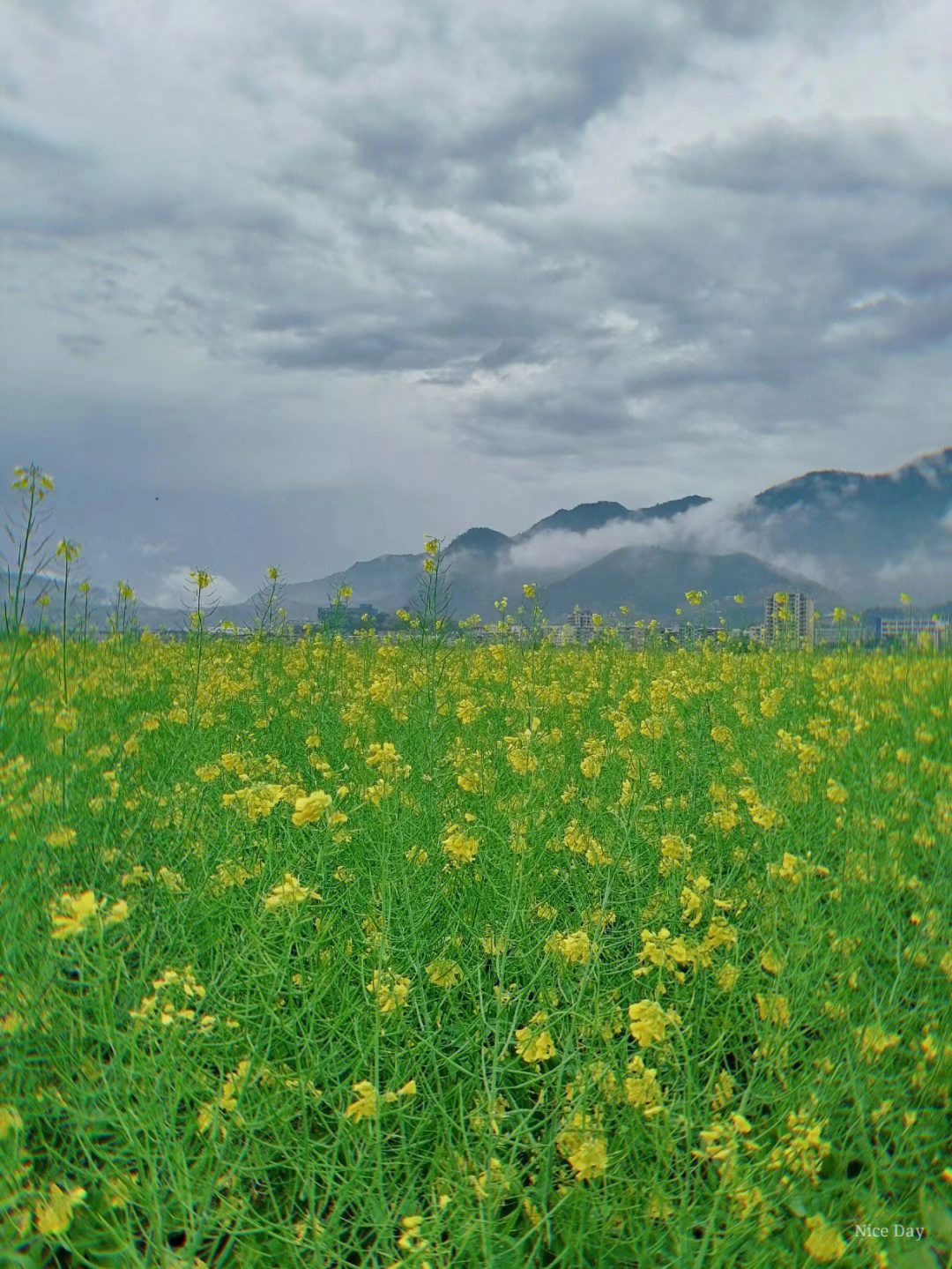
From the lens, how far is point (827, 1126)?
81.7 inches

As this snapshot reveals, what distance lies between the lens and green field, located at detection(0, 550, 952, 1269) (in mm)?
1791

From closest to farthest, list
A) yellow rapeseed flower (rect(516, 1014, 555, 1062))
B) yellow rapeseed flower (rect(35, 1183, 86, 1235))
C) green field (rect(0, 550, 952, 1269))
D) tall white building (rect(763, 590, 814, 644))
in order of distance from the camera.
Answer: yellow rapeseed flower (rect(35, 1183, 86, 1235)), green field (rect(0, 550, 952, 1269)), yellow rapeseed flower (rect(516, 1014, 555, 1062)), tall white building (rect(763, 590, 814, 644))

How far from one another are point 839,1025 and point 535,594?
5794 millimetres

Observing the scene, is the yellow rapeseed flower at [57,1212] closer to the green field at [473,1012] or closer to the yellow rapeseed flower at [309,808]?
the green field at [473,1012]

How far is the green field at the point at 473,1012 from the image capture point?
1.79 meters

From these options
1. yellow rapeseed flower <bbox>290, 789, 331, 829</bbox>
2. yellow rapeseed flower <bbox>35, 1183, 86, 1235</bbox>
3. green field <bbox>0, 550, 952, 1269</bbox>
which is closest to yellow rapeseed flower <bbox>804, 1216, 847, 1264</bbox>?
green field <bbox>0, 550, 952, 1269</bbox>

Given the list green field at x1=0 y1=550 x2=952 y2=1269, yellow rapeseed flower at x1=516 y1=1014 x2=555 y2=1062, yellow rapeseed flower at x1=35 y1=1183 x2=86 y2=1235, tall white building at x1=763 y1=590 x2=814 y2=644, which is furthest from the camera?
tall white building at x1=763 y1=590 x2=814 y2=644

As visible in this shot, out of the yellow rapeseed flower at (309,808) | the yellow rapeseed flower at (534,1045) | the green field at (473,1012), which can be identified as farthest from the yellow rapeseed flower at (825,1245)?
the yellow rapeseed flower at (309,808)

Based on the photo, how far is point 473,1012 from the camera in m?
2.53

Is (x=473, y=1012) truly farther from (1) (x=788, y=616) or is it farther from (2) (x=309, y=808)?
(1) (x=788, y=616)

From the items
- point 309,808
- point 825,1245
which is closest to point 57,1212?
point 309,808

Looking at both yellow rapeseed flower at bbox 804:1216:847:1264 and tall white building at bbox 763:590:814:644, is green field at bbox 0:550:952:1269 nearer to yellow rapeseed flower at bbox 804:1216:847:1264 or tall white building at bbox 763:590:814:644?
yellow rapeseed flower at bbox 804:1216:847:1264

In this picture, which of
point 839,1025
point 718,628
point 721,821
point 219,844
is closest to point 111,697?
point 219,844

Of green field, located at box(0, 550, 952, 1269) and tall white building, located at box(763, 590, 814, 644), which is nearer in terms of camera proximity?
green field, located at box(0, 550, 952, 1269)
